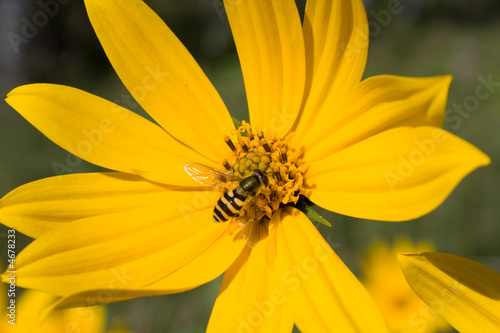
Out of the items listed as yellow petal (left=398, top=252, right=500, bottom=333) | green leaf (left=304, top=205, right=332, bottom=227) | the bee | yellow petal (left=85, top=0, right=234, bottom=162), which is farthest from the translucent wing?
yellow petal (left=398, top=252, right=500, bottom=333)

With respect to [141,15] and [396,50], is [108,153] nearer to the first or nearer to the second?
[141,15]

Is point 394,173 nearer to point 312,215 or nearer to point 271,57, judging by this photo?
point 312,215

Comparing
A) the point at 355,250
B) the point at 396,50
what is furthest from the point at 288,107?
the point at 396,50

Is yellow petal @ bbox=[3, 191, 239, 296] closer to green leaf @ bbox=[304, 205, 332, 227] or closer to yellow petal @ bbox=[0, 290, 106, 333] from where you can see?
green leaf @ bbox=[304, 205, 332, 227]

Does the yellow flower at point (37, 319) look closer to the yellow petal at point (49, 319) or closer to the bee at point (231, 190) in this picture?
the yellow petal at point (49, 319)

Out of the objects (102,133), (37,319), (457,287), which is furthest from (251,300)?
(37,319)

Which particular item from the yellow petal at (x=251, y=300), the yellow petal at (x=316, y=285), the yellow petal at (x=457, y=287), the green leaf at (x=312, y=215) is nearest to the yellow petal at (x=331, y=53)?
the green leaf at (x=312, y=215)
